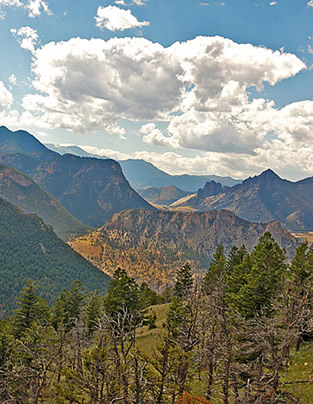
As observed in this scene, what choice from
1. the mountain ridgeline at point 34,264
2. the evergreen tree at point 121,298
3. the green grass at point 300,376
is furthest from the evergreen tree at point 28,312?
the mountain ridgeline at point 34,264

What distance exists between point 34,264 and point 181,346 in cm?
16353

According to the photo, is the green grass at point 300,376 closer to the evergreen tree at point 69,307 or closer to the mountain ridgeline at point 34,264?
the evergreen tree at point 69,307

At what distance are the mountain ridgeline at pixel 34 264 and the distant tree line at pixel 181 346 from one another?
105 m

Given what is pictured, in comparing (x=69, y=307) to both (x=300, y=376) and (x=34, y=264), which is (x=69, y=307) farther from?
(x=34, y=264)

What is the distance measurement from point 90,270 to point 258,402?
625 feet

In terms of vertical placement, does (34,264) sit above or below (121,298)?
below

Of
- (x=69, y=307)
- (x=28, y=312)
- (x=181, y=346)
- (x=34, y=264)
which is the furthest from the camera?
(x=34, y=264)

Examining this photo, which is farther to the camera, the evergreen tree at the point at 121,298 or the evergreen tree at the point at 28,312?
the evergreen tree at the point at 121,298

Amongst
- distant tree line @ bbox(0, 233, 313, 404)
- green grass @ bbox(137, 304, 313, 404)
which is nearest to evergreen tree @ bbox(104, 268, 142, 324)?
distant tree line @ bbox(0, 233, 313, 404)

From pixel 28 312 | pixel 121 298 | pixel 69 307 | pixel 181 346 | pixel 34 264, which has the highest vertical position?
pixel 181 346

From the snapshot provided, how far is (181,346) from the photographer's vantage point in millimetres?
23094

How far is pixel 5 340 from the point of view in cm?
3061

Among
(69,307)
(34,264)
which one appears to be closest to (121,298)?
(69,307)

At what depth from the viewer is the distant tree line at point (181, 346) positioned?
1453cm
